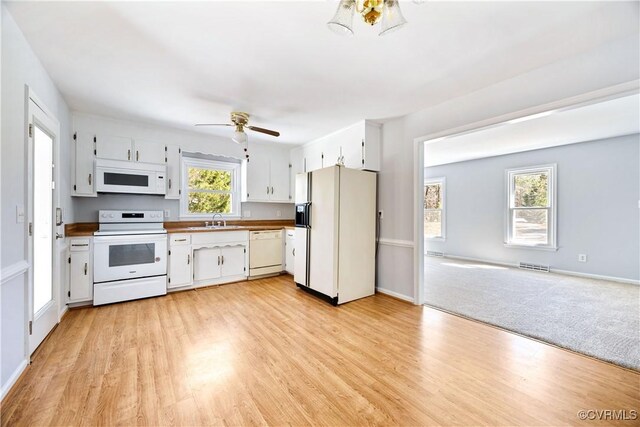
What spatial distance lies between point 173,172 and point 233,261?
1689 millimetres

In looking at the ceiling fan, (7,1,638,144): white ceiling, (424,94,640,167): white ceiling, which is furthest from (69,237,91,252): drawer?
(424,94,640,167): white ceiling

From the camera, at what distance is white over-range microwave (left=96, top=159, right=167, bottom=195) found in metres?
3.47

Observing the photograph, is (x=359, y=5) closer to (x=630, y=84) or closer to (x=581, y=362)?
(x=630, y=84)

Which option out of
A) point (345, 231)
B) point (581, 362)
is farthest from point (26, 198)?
point (581, 362)

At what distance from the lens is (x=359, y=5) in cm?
119

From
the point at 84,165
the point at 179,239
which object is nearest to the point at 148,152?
the point at 84,165

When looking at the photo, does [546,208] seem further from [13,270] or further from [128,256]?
[13,270]

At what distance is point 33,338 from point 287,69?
3.11m

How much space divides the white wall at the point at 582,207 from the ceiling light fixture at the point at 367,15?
5.59 m

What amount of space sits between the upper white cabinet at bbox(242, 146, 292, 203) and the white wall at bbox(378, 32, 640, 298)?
216cm

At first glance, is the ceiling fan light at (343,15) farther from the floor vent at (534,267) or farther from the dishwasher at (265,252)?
the floor vent at (534,267)

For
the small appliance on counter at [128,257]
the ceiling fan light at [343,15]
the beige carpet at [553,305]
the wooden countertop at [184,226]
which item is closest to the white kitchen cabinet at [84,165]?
the small appliance on counter at [128,257]

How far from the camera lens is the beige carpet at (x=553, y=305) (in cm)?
233

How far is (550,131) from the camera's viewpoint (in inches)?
162
